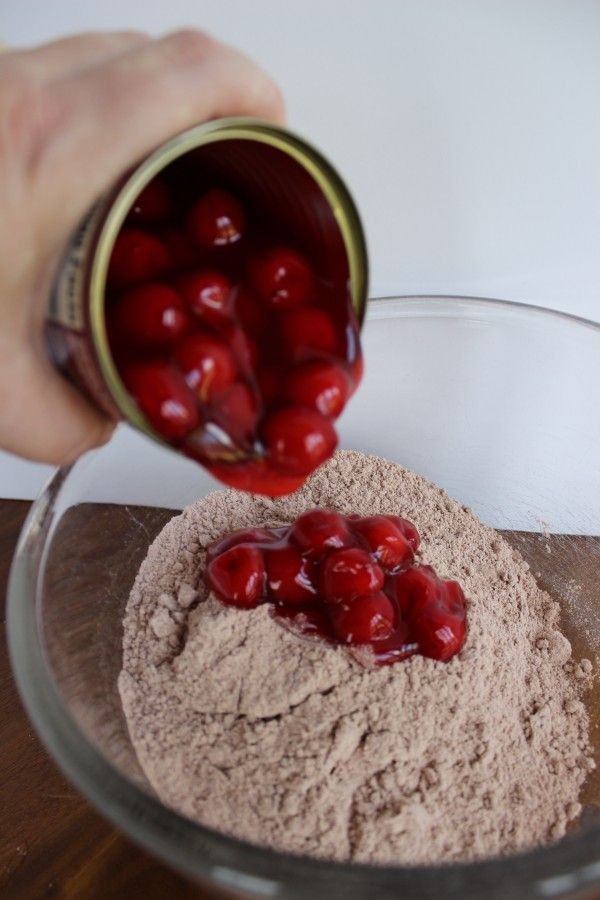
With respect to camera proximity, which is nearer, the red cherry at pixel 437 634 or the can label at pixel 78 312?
the can label at pixel 78 312

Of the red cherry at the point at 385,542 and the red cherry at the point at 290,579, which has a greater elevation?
the red cherry at the point at 385,542

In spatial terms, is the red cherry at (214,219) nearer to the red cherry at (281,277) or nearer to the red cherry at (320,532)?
the red cherry at (281,277)

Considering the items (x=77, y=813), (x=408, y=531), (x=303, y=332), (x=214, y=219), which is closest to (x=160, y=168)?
(x=214, y=219)

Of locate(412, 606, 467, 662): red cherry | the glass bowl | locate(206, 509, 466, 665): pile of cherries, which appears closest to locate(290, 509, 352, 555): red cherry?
locate(206, 509, 466, 665): pile of cherries

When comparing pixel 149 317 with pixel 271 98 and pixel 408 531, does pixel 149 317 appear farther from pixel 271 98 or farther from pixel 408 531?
pixel 408 531

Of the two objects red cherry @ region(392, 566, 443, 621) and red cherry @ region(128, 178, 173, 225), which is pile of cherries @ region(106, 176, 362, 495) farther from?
red cherry @ region(392, 566, 443, 621)

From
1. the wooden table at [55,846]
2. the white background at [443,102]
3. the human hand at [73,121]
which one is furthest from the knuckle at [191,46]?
the wooden table at [55,846]

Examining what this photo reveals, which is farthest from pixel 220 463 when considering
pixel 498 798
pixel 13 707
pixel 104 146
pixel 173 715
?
pixel 13 707

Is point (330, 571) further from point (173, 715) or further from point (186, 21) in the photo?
point (186, 21)
